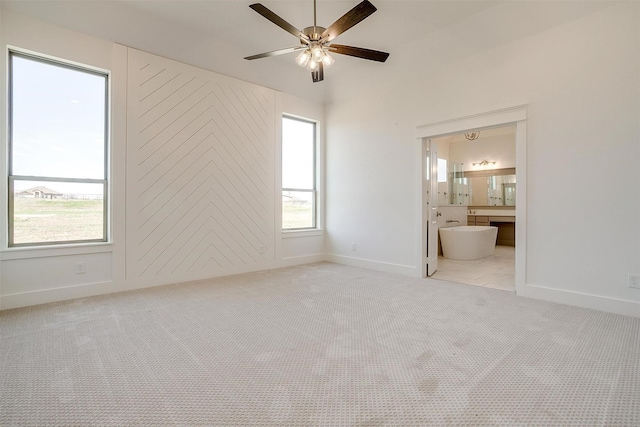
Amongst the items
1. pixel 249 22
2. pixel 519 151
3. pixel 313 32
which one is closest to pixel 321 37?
pixel 313 32

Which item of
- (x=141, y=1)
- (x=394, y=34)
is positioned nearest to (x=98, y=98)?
(x=141, y=1)

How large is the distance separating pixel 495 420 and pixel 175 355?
1925mm

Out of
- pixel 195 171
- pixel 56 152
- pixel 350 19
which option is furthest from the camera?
pixel 195 171

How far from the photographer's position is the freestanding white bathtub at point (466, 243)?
580 centimetres

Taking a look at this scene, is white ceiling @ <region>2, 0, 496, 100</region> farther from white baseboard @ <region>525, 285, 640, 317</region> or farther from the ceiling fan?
white baseboard @ <region>525, 285, 640, 317</region>

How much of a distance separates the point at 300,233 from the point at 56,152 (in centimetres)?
337

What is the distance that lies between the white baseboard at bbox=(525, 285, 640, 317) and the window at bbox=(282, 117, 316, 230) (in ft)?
11.5

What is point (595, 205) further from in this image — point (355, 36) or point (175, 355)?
point (175, 355)

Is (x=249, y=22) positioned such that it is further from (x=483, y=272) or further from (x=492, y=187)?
(x=492, y=187)

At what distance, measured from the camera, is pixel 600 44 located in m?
2.90

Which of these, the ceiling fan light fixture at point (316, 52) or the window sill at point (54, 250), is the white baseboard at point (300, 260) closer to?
the window sill at point (54, 250)

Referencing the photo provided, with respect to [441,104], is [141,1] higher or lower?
higher

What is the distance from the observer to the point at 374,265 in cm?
486

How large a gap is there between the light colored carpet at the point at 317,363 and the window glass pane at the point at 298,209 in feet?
7.16
